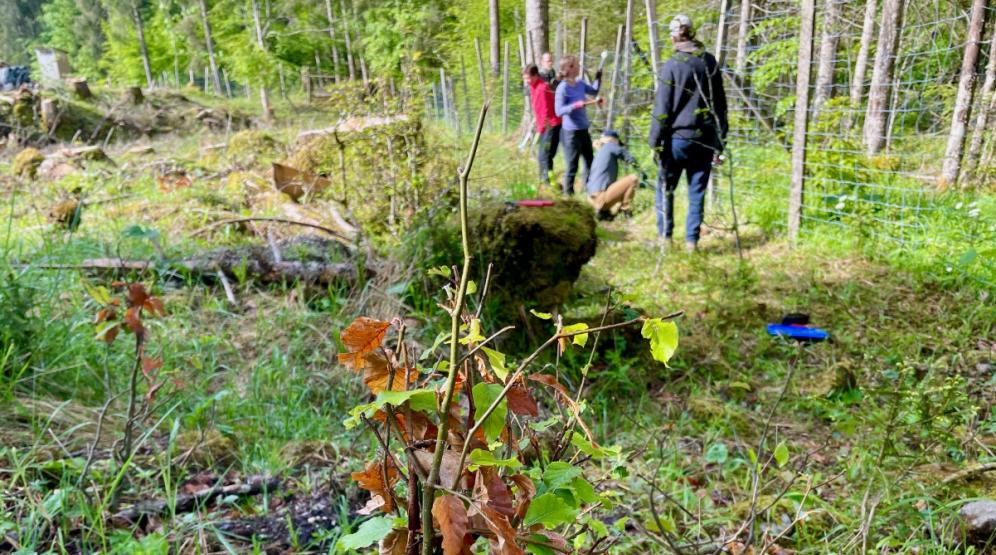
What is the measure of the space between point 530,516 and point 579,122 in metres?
6.70

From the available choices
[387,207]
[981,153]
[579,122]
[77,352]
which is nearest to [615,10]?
[579,122]

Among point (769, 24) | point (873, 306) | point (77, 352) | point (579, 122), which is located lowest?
point (873, 306)

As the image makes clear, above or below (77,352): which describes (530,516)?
above

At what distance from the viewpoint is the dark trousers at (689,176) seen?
5.23 metres

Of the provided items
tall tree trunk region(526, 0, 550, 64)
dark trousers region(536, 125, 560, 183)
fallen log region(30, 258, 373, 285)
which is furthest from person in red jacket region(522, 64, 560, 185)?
fallen log region(30, 258, 373, 285)

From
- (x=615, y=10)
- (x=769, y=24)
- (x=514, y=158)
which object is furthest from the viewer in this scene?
(x=769, y=24)

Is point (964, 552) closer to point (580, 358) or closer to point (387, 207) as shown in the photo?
point (580, 358)

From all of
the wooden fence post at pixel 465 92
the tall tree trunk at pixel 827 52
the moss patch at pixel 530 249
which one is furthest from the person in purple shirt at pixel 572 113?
the moss patch at pixel 530 249

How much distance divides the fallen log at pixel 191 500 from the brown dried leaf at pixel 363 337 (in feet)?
4.73

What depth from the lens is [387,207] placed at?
473 cm

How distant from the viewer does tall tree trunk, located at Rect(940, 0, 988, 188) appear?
4961 millimetres

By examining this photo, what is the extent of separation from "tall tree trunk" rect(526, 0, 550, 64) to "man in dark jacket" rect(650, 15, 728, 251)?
3.22ft

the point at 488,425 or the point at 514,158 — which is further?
the point at 514,158

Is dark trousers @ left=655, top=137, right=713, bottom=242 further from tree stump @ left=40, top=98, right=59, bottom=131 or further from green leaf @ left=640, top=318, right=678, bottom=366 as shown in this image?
tree stump @ left=40, top=98, right=59, bottom=131
